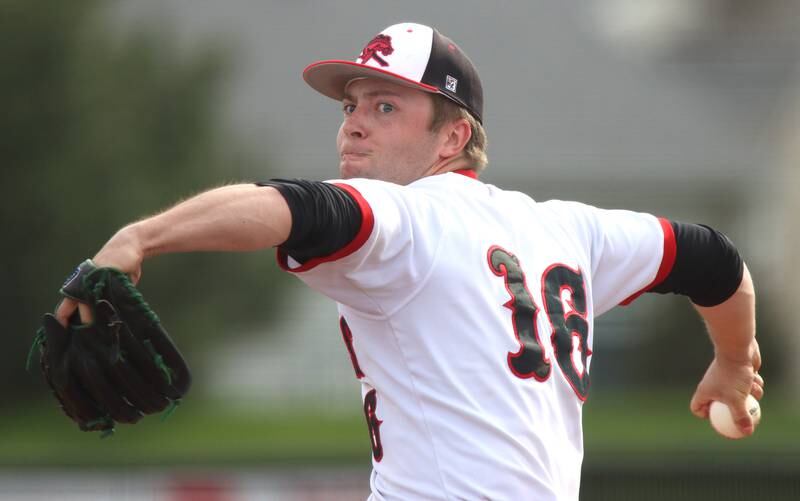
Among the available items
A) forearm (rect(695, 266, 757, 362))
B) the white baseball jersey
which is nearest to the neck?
the white baseball jersey

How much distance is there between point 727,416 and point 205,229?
7.60ft

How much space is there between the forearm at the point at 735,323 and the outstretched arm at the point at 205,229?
1876 millimetres

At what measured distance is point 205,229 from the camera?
2965 mm

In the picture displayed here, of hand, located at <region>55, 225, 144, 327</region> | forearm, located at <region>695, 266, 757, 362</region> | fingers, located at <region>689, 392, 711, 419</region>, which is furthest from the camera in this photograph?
fingers, located at <region>689, 392, 711, 419</region>

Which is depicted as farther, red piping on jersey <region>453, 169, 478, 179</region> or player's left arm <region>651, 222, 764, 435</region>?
player's left arm <region>651, 222, 764, 435</region>

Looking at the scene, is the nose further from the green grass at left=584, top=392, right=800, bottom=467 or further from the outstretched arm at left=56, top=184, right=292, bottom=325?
the green grass at left=584, top=392, right=800, bottom=467

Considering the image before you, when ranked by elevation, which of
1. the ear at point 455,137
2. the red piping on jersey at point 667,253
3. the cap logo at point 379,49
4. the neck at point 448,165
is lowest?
the red piping on jersey at point 667,253

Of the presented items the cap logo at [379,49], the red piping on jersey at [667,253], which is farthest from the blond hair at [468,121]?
the red piping on jersey at [667,253]

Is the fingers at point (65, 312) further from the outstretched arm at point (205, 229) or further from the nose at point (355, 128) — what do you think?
the nose at point (355, 128)

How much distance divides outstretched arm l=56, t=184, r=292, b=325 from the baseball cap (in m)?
0.98

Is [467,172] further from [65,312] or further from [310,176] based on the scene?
[310,176]

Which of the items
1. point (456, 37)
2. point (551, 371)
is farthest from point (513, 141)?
point (551, 371)

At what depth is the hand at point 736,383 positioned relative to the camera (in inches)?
178

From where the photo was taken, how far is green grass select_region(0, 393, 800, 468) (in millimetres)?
10555
